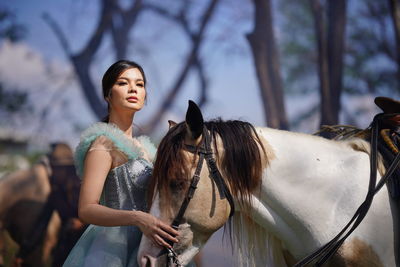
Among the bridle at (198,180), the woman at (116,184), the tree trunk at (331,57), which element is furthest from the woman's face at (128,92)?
the tree trunk at (331,57)

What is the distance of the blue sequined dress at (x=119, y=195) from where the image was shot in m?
1.21

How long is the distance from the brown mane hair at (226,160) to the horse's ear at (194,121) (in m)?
0.04

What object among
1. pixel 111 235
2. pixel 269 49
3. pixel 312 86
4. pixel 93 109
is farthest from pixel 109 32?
pixel 111 235

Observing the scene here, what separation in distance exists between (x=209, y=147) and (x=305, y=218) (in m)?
0.37

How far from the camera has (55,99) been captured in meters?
3.54

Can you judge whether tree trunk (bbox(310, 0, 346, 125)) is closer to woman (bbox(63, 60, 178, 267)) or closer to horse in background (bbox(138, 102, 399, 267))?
horse in background (bbox(138, 102, 399, 267))

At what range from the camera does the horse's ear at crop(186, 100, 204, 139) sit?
1.09m

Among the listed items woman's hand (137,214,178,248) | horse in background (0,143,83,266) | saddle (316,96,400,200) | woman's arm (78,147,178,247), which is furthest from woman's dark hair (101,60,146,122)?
horse in background (0,143,83,266)

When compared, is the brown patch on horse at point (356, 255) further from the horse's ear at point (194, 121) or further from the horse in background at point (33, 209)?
the horse in background at point (33, 209)

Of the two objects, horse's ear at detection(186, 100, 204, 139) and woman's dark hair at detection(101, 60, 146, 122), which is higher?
woman's dark hair at detection(101, 60, 146, 122)

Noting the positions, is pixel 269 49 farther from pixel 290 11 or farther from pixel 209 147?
pixel 209 147

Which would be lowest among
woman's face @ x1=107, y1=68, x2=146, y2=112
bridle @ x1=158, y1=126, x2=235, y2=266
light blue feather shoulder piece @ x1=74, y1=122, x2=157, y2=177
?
bridle @ x1=158, y1=126, x2=235, y2=266

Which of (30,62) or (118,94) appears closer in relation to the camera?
(118,94)

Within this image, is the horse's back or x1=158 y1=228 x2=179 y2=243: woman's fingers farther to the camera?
the horse's back
